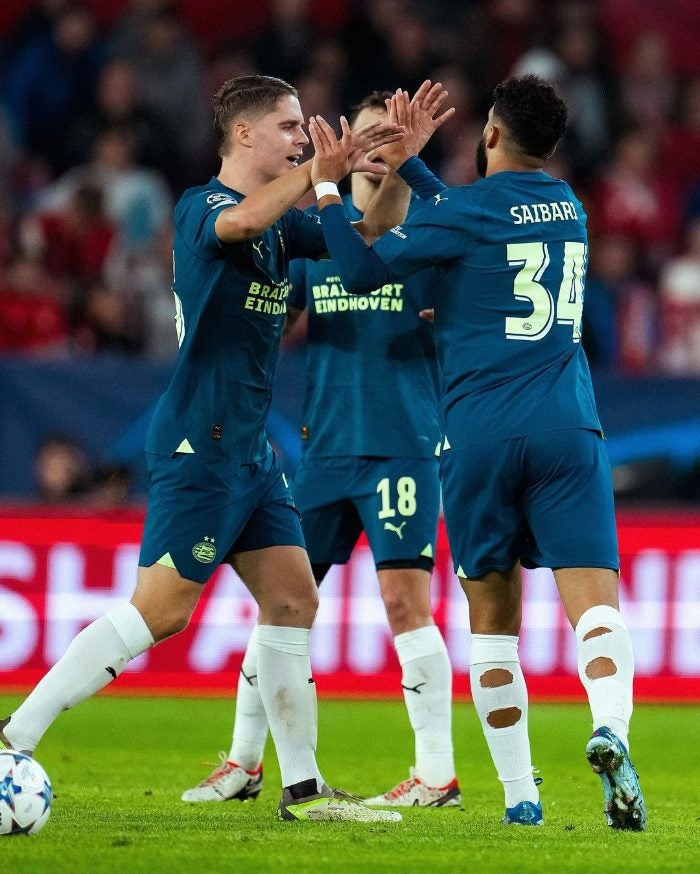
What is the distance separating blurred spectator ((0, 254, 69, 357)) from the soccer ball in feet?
21.1

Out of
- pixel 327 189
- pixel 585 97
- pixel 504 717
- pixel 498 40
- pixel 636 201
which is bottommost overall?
pixel 504 717

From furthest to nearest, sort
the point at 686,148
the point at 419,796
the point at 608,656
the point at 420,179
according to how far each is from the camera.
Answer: the point at 686,148
the point at 419,796
the point at 420,179
the point at 608,656

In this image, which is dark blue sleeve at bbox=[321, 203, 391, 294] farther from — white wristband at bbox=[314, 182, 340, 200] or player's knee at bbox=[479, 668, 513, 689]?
player's knee at bbox=[479, 668, 513, 689]

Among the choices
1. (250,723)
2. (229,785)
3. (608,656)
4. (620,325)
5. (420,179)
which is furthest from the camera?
(620,325)

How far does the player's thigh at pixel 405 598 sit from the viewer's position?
253 inches

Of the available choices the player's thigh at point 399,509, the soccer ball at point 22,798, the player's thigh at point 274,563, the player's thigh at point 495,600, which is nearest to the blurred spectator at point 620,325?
the player's thigh at point 399,509

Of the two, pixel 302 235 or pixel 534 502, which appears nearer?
pixel 534 502

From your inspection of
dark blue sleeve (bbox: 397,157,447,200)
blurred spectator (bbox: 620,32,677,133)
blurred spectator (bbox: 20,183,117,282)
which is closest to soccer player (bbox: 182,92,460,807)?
dark blue sleeve (bbox: 397,157,447,200)

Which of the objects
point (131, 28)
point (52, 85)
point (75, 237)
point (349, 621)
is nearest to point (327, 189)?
point (349, 621)

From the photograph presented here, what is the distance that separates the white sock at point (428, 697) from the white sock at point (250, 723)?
58 centimetres

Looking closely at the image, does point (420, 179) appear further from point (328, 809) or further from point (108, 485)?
point (108, 485)

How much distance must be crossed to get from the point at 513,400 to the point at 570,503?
1.24 feet

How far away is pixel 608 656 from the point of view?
5.03 m

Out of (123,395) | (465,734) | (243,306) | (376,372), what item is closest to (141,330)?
(123,395)
